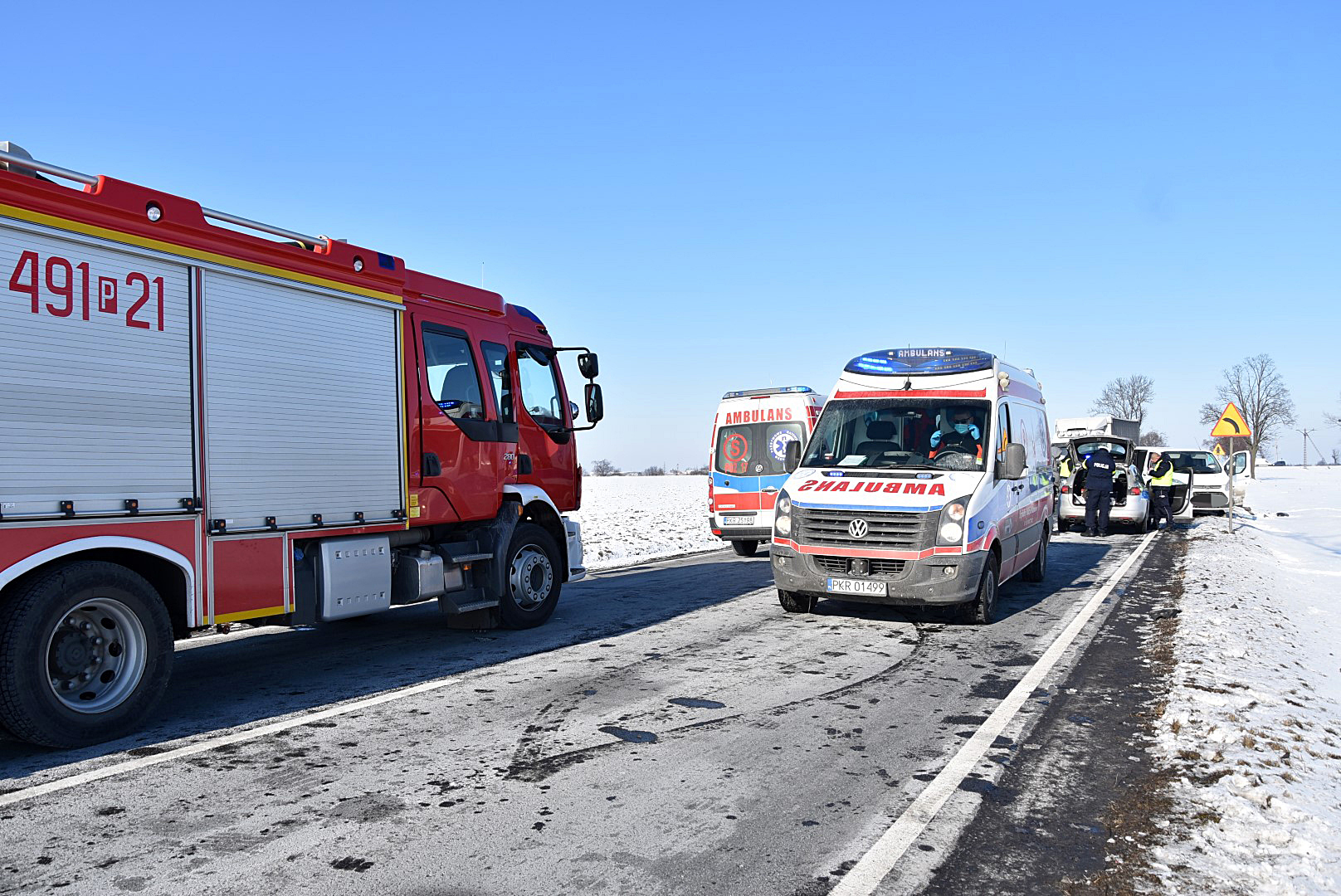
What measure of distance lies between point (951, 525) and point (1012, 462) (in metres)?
1.47

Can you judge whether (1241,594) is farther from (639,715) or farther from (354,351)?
(354,351)

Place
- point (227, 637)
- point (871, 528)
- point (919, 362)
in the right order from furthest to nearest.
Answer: point (919, 362)
point (227, 637)
point (871, 528)

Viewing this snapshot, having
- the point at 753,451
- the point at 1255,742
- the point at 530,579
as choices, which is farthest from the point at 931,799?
the point at 753,451

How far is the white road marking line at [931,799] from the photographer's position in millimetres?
3555

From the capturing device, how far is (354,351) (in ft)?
24.4

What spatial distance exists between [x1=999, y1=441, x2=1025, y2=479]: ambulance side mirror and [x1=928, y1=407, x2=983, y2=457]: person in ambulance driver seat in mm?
311

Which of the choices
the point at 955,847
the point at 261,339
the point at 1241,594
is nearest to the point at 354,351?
the point at 261,339

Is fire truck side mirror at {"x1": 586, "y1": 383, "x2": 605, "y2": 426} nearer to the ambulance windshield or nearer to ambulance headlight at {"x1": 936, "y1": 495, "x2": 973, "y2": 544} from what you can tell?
the ambulance windshield

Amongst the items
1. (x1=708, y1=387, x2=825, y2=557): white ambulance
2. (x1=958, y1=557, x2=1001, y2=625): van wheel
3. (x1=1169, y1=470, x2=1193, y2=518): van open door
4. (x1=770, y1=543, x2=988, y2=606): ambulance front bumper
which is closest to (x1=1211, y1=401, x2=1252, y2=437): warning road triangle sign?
(x1=1169, y1=470, x2=1193, y2=518): van open door

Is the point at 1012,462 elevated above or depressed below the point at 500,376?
below

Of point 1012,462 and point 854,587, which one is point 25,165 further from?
point 1012,462

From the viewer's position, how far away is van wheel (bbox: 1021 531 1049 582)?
12.0m

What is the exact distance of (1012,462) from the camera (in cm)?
952

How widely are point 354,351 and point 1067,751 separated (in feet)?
18.6
